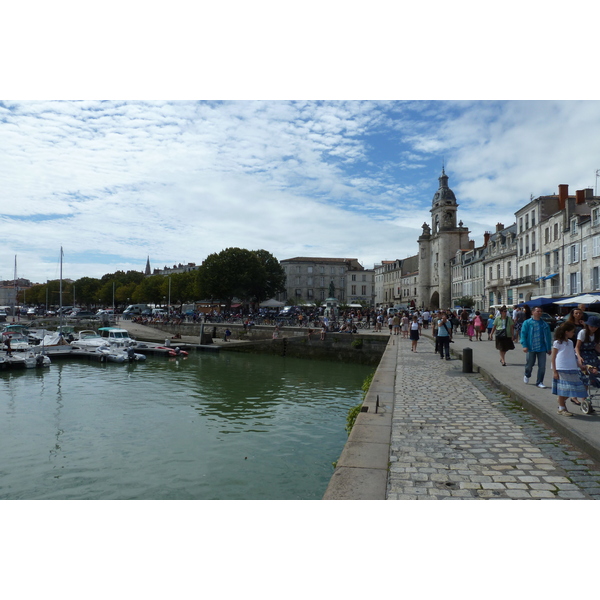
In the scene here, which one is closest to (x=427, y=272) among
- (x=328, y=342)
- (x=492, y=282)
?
(x=492, y=282)

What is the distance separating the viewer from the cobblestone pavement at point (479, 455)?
457 cm

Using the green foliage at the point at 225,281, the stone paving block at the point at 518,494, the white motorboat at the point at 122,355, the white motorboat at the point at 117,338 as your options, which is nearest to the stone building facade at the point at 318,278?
the green foliage at the point at 225,281

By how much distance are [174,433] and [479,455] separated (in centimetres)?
998

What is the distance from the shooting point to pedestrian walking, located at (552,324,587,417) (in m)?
6.71

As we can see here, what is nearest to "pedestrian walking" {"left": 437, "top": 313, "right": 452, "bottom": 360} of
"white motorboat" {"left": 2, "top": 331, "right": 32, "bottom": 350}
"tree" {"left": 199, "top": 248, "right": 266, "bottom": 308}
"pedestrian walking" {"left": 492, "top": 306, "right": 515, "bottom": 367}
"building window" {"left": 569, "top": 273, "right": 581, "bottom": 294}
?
"pedestrian walking" {"left": 492, "top": 306, "right": 515, "bottom": 367}

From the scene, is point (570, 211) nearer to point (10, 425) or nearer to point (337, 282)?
point (10, 425)

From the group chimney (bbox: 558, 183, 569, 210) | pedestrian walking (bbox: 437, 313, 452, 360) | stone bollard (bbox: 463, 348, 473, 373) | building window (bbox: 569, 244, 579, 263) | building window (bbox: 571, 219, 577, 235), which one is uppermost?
chimney (bbox: 558, 183, 569, 210)

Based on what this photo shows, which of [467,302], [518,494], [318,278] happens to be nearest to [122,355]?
[518,494]

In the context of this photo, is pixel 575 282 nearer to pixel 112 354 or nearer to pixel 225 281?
pixel 112 354

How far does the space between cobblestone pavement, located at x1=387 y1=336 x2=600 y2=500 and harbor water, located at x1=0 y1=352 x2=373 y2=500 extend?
8.35 ft

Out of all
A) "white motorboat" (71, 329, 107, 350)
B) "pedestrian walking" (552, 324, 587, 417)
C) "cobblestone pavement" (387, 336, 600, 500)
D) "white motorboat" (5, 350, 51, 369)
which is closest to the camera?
"cobblestone pavement" (387, 336, 600, 500)

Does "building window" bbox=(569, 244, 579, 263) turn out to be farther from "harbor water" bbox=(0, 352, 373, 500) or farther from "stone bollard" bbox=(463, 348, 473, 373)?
"stone bollard" bbox=(463, 348, 473, 373)

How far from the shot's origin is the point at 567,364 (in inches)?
265

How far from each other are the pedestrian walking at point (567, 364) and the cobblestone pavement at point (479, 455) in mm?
621
